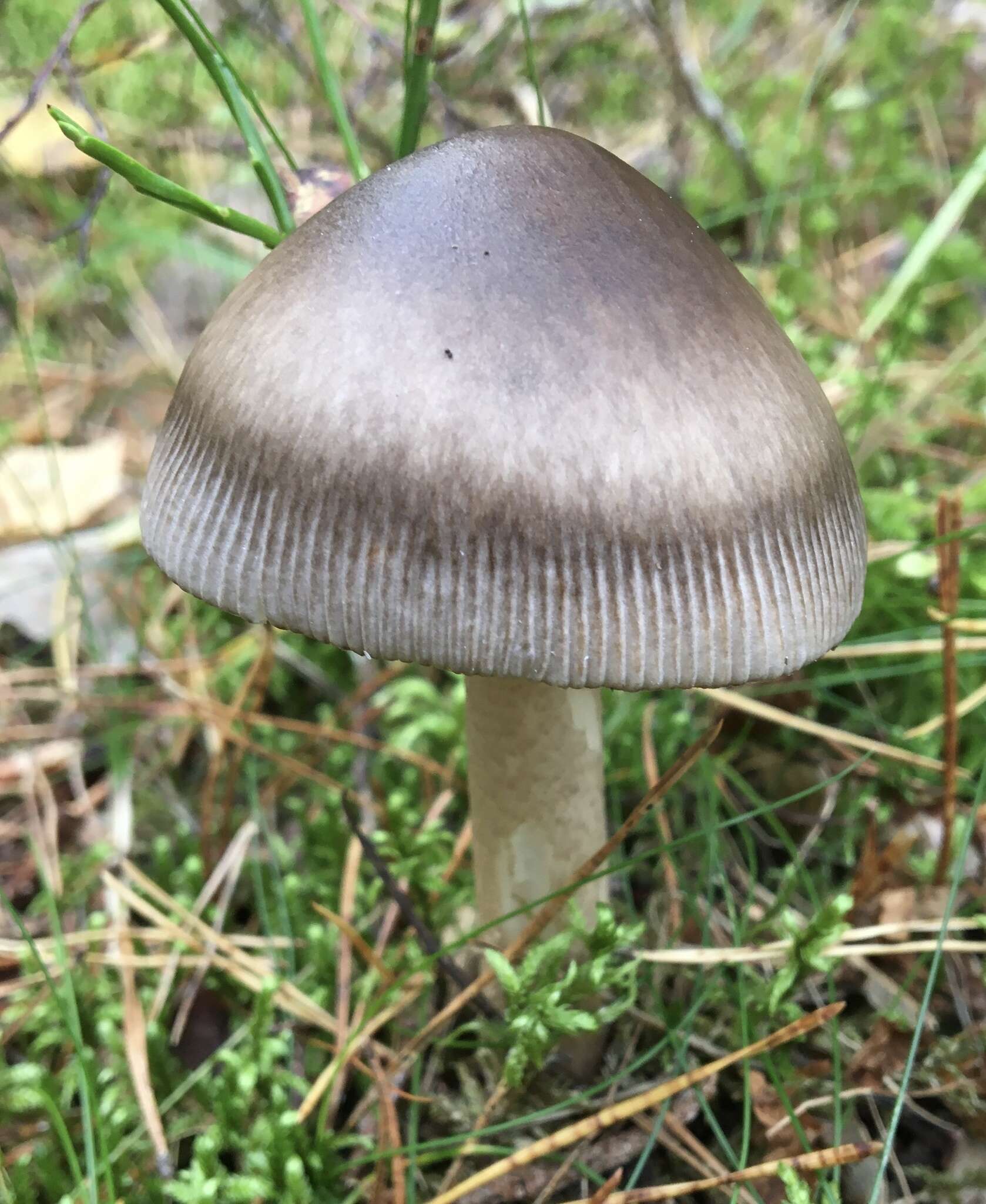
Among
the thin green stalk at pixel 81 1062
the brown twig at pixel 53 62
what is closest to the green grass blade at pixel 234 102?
the brown twig at pixel 53 62

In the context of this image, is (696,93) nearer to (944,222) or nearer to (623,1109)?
(944,222)

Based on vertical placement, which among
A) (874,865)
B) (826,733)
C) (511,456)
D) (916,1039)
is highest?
(511,456)

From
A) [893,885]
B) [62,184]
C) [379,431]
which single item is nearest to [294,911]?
[893,885]

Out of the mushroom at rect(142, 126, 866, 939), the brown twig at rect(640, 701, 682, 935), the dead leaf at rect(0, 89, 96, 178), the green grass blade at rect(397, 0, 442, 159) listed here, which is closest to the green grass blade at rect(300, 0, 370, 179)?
the green grass blade at rect(397, 0, 442, 159)

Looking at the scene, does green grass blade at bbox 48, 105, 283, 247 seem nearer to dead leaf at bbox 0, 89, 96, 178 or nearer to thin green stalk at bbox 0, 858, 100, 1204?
thin green stalk at bbox 0, 858, 100, 1204

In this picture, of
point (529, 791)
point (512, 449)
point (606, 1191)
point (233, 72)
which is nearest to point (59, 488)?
point (233, 72)
